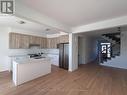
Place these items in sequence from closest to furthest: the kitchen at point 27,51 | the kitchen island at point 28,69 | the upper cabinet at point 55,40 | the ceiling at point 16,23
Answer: the kitchen island at point 28,69
the kitchen at point 27,51
the ceiling at point 16,23
the upper cabinet at point 55,40

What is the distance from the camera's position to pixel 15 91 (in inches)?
114

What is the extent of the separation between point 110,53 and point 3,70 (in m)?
7.90

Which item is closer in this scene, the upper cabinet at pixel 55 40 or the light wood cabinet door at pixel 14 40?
the light wood cabinet door at pixel 14 40

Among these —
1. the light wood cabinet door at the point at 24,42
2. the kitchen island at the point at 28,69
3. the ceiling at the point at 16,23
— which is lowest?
the kitchen island at the point at 28,69

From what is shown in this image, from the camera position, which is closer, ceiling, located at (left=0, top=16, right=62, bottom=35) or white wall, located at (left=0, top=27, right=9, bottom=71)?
ceiling, located at (left=0, top=16, right=62, bottom=35)

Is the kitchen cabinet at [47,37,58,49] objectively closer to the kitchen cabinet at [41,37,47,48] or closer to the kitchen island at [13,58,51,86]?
the kitchen cabinet at [41,37,47,48]

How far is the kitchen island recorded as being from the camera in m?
3.41

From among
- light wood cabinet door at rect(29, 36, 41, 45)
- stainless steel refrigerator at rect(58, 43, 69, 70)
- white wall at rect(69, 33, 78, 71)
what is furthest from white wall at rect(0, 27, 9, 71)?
white wall at rect(69, 33, 78, 71)

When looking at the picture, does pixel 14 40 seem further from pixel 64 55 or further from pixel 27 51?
pixel 64 55

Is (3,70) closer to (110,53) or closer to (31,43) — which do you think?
(31,43)

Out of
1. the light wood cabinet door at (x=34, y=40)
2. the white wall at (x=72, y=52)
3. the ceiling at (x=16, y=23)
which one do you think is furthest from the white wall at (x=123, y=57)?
the light wood cabinet door at (x=34, y=40)

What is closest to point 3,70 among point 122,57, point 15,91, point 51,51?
point 15,91

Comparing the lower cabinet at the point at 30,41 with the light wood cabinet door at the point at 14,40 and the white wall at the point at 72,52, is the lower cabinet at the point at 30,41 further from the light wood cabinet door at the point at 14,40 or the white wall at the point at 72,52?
the white wall at the point at 72,52

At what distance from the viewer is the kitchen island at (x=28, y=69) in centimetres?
341
